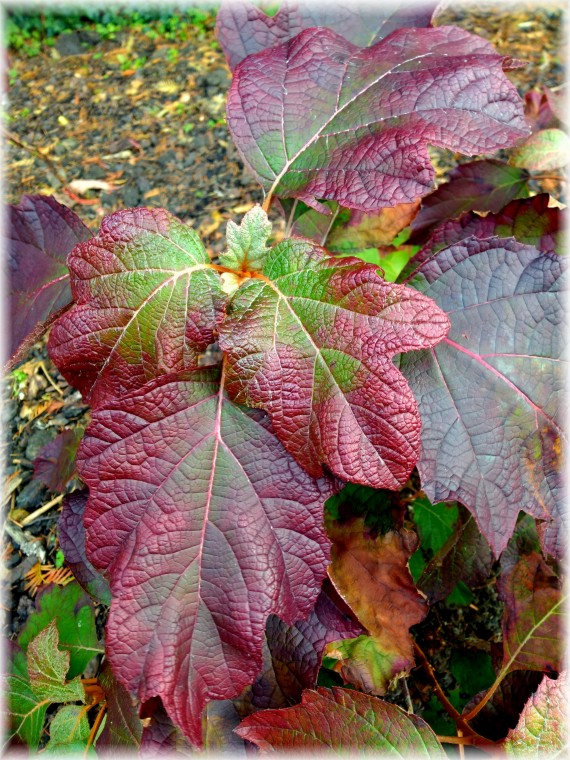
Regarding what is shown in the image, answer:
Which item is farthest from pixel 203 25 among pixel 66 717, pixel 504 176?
pixel 66 717

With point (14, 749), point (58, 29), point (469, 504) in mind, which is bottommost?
point (14, 749)

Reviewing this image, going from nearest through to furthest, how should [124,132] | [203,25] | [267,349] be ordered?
[267,349]
[124,132]
[203,25]

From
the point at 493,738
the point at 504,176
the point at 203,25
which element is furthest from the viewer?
the point at 203,25

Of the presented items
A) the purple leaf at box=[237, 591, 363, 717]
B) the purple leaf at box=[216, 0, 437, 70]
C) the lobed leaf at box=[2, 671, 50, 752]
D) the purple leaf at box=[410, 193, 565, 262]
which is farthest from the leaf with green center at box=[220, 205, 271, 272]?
the lobed leaf at box=[2, 671, 50, 752]

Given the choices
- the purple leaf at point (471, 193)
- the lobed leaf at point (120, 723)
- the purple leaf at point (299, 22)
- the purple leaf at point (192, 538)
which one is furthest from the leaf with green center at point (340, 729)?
the purple leaf at point (299, 22)

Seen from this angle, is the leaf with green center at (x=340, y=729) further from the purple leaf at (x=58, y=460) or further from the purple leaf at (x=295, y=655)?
the purple leaf at (x=58, y=460)

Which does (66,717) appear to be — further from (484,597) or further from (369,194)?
(369,194)

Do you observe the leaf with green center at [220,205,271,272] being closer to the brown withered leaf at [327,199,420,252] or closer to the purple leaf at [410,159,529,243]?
the brown withered leaf at [327,199,420,252]
